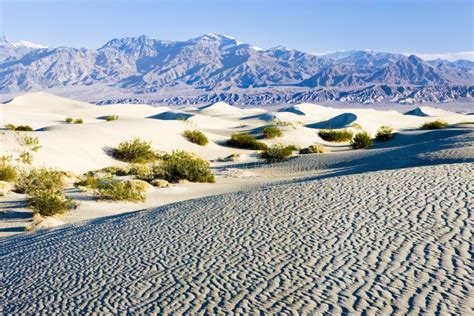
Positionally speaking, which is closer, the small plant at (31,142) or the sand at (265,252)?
the sand at (265,252)

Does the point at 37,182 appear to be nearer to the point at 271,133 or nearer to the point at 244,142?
the point at 244,142

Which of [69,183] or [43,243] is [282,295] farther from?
[69,183]

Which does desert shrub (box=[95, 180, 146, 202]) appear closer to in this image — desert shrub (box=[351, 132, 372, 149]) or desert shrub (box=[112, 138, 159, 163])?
desert shrub (box=[112, 138, 159, 163])

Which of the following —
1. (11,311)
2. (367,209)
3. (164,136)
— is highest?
(164,136)

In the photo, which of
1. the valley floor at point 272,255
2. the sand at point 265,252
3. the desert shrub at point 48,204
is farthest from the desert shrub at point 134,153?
the valley floor at point 272,255

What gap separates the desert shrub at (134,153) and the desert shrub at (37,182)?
26.7ft

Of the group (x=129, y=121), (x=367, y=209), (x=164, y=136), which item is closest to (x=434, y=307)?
(x=367, y=209)

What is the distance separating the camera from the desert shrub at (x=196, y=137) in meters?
33.3

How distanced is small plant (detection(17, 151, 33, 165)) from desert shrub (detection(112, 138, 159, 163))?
18.0 feet

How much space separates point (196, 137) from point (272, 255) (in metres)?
25.9

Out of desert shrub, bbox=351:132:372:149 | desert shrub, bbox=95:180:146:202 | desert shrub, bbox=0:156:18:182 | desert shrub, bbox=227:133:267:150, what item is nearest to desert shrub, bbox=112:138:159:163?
desert shrub, bbox=0:156:18:182

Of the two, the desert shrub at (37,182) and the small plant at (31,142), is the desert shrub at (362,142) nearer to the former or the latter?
the small plant at (31,142)

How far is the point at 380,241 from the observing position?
8219 millimetres

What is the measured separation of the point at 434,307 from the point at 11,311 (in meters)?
5.19
